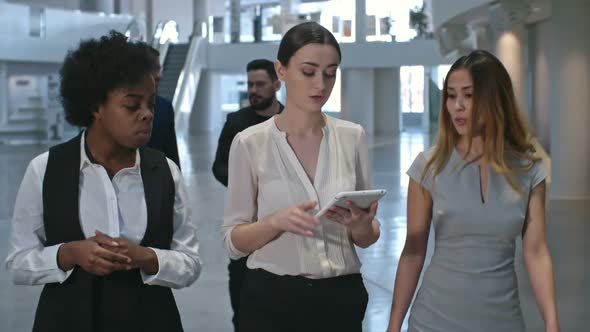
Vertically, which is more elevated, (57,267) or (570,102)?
(570,102)

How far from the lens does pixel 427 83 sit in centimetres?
4291

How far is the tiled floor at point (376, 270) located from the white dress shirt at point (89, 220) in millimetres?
3973

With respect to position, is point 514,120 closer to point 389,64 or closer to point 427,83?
point 389,64

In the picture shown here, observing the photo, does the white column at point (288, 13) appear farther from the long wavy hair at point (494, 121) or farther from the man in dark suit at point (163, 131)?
the long wavy hair at point (494, 121)

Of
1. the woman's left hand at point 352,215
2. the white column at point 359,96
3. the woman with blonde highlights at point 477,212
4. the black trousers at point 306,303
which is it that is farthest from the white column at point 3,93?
the woman's left hand at point 352,215

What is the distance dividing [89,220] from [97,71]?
0.46 meters

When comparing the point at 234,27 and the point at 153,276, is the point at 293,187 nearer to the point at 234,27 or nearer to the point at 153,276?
the point at 153,276

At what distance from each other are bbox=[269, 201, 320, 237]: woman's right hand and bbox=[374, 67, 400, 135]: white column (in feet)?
125

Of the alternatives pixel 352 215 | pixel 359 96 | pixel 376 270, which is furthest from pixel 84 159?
pixel 359 96

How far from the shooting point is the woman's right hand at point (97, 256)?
2785 millimetres

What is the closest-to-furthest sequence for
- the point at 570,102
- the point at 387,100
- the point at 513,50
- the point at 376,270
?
the point at 376,270
the point at 570,102
the point at 513,50
the point at 387,100

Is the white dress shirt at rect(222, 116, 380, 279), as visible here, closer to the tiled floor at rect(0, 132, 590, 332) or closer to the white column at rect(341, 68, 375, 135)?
the tiled floor at rect(0, 132, 590, 332)

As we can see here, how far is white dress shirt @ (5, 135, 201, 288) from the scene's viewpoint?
116 inches

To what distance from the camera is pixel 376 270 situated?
29.9 ft
